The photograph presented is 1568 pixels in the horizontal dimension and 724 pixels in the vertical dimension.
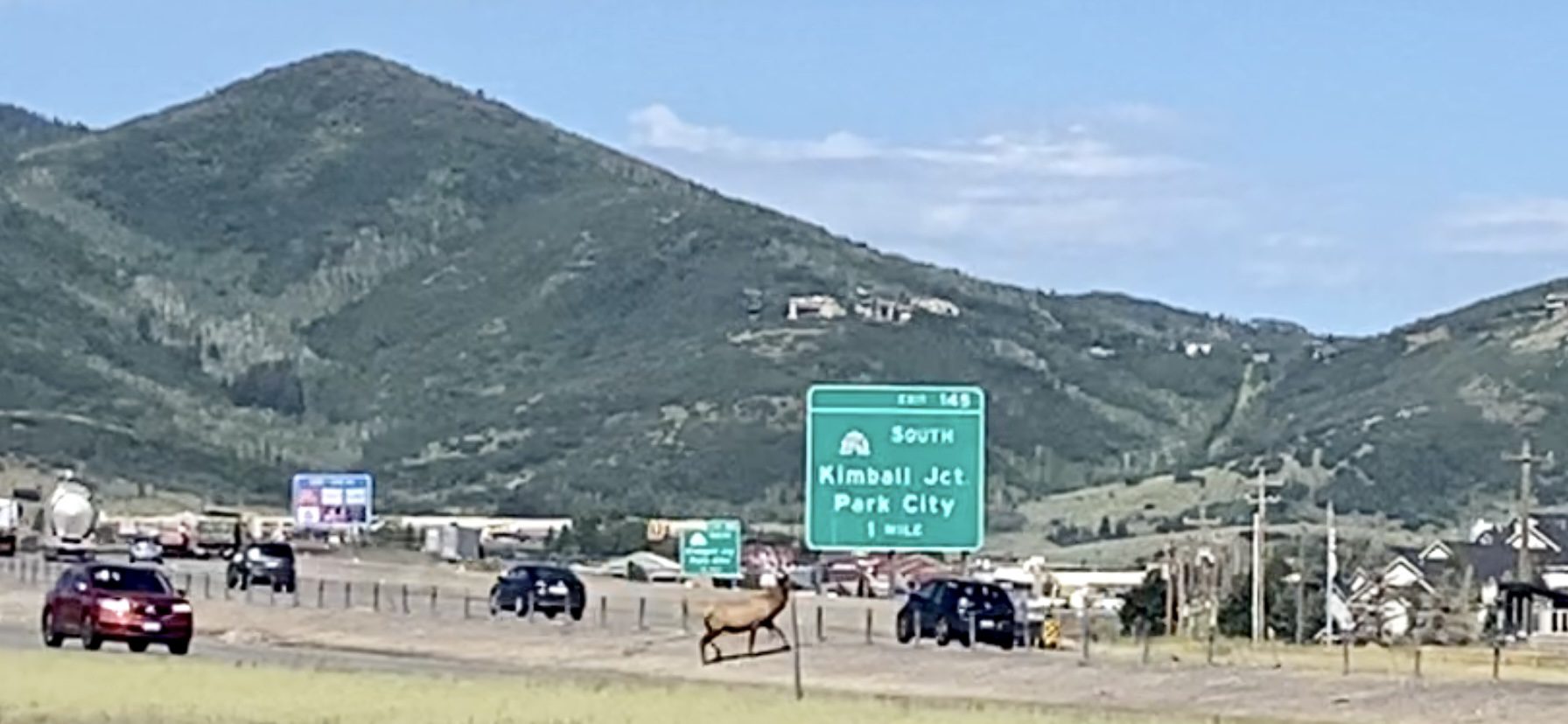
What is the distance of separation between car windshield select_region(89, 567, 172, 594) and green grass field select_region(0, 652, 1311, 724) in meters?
6.26

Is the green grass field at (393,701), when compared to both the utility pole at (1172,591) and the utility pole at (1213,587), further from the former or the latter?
the utility pole at (1172,591)

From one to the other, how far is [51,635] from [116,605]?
194 cm

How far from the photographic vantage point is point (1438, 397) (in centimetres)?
17775

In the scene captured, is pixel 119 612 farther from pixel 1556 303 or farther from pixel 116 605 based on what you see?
pixel 1556 303

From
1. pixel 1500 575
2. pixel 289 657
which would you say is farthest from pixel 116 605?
pixel 1500 575

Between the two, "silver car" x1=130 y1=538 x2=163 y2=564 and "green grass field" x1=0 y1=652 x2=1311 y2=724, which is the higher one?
"silver car" x1=130 y1=538 x2=163 y2=564

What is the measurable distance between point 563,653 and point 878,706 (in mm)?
24423

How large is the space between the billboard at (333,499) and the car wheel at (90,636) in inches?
2279

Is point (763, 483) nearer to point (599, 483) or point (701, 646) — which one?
point (599, 483)

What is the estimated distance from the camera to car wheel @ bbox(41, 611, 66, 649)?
57388 millimetres

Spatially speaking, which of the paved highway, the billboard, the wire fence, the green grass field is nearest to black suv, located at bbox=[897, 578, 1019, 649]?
the wire fence

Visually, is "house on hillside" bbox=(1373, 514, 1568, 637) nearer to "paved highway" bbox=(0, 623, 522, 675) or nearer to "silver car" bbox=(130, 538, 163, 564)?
"silver car" bbox=(130, 538, 163, 564)

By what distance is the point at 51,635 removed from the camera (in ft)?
189

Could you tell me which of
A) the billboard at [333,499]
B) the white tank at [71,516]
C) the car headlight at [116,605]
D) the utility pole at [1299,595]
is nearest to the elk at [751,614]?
the car headlight at [116,605]
